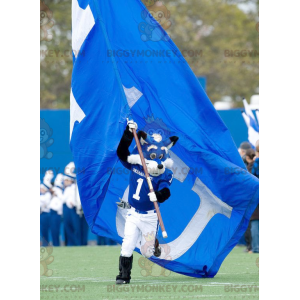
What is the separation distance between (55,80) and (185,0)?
26.0ft

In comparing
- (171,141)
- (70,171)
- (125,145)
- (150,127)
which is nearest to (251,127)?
(70,171)

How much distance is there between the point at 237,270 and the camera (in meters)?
12.1

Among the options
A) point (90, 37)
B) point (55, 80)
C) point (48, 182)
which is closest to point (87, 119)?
point (90, 37)

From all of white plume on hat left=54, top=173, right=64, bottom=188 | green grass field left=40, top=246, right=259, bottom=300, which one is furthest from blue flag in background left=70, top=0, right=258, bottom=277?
white plume on hat left=54, top=173, right=64, bottom=188

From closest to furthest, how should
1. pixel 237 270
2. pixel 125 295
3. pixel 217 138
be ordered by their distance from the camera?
pixel 125 295
pixel 217 138
pixel 237 270

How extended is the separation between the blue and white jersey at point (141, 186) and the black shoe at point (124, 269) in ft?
2.06

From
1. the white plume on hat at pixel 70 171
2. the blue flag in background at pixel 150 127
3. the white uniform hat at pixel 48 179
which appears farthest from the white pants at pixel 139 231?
the white uniform hat at pixel 48 179

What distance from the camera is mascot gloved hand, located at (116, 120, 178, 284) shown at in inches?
399

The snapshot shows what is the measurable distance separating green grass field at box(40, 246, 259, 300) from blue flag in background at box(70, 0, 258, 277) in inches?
19.7

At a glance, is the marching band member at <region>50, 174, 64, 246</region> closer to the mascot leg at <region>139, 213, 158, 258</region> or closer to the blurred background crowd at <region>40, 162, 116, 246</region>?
the blurred background crowd at <region>40, 162, 116, 246</region>

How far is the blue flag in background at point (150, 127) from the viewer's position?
34.6 feet

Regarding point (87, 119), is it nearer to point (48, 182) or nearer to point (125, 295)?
point (125, 295)

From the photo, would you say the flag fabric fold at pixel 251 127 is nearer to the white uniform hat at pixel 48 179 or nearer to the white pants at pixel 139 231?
the white uniform hat at pixel 48 179

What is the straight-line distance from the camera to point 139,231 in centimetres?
1034
